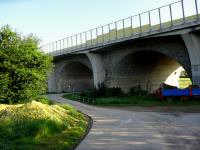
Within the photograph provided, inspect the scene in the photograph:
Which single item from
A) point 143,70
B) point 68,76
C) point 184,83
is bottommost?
point 184,83

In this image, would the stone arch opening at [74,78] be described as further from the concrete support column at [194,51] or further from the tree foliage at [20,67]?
the concrete support column at [194,51]

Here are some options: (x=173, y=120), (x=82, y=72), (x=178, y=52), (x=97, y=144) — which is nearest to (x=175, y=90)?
(x=178, y=52)

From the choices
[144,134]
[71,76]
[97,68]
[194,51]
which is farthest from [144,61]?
[144,134]

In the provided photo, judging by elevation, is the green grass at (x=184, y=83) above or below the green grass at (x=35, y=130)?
above

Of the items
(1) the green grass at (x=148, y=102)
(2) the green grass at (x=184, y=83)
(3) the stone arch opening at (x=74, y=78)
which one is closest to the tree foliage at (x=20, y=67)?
(1) the green grass at (x=148, y=102)

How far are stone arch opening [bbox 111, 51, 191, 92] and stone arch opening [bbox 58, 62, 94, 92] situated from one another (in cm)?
1588

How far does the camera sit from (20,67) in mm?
28109

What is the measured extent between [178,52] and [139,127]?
19487mm

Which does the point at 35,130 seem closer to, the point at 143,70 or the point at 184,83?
the point at 143,70

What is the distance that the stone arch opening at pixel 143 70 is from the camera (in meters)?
44.7

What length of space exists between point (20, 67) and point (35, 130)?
13485 mm

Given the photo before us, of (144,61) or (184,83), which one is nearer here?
(144,61)

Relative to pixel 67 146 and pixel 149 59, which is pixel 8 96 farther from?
pixel 149 59

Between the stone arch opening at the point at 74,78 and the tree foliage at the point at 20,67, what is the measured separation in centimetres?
2975
